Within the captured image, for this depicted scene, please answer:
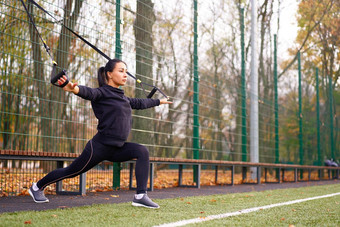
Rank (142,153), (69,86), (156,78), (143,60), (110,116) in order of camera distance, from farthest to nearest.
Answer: (156,78), (143,60), (142,153), (110,116), (69,86)

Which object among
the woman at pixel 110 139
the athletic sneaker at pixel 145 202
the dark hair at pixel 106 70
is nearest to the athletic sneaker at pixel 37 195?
the woman at pixel 110 139

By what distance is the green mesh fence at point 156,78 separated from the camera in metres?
5.69

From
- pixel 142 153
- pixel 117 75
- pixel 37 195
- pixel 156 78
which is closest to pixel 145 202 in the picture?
pixel 142 153

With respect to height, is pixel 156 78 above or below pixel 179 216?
above

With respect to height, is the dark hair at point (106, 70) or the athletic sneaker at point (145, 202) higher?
the dark hair at point (106, 70)

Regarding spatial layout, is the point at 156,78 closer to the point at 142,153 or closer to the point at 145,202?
the point at 142,153

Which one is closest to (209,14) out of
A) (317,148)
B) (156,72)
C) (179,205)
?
(156,72)

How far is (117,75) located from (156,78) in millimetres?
3721

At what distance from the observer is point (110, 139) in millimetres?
4176

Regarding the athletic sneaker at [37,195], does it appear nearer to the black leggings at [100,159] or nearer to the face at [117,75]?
the black leggings at [100,159]

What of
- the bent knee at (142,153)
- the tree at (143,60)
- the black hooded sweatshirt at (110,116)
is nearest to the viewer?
the black hooded sweatshirt at (110,116)

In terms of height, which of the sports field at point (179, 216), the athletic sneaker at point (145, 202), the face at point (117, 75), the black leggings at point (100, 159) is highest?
the face at point (117, 75)

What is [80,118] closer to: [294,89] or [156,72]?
[156,72]

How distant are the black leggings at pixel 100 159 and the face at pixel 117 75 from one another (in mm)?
588
